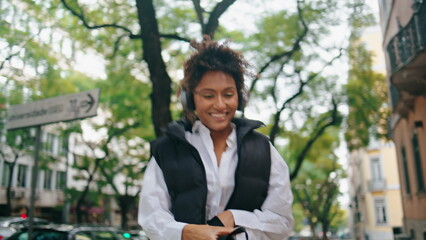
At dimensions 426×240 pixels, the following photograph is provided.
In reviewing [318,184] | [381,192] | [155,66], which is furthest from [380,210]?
[155,66]

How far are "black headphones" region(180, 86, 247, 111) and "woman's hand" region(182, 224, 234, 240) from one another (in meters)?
0.69

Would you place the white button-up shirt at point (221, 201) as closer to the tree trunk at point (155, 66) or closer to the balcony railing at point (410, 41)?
the tree trunk at point (155, 66)

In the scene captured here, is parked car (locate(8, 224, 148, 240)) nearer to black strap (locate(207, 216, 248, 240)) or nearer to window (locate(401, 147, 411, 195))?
black strap (locate(207, 216, 248, 240))

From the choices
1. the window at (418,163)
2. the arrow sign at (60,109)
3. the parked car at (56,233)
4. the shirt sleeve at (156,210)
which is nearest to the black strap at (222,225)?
the shirt sleeve at (156,210)

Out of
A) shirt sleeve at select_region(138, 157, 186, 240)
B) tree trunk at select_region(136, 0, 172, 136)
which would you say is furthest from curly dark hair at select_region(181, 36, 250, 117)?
tree trunk at select_region(136, 0, 172, 136)

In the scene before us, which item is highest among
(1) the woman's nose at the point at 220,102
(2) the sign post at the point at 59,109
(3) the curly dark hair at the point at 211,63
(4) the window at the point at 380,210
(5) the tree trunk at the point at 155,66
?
(5) the tree trunk at the point at 155,66

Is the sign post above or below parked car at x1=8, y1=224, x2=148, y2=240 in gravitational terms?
above

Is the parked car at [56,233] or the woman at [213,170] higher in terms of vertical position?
the woman at [213,170]

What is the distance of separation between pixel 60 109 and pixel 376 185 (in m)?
36.5

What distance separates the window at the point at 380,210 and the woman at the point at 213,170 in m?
38.5

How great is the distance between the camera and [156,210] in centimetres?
198

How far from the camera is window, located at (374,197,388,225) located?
37.1 metres

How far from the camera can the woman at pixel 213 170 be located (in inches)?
76.9

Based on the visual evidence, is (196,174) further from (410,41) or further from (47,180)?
(47,180)
